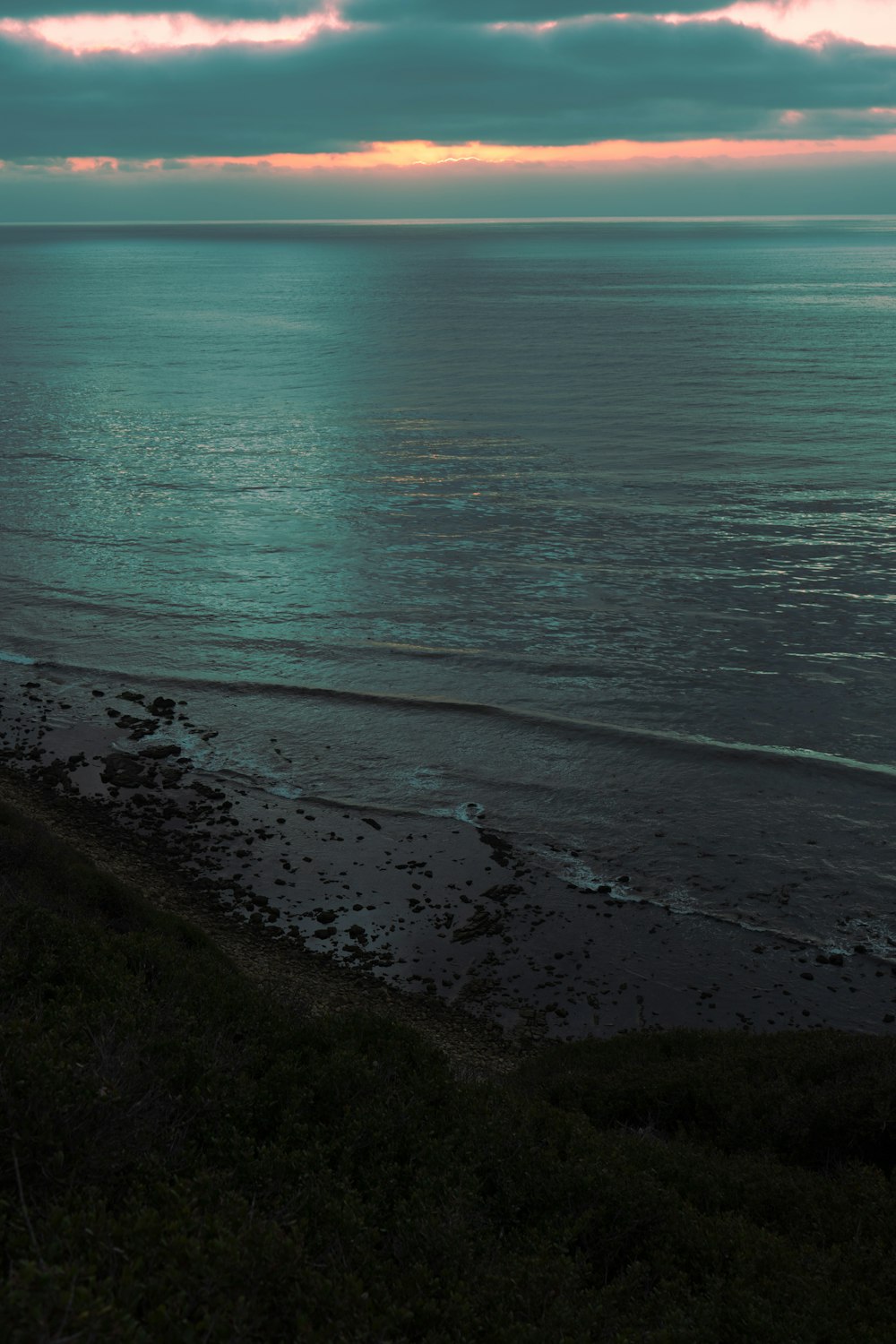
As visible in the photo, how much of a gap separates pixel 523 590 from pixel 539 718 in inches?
318

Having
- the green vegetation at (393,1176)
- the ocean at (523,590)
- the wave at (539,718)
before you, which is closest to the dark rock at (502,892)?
the ocean at (523,590)

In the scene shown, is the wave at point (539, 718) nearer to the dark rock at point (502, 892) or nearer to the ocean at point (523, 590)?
the ocean at point (523, 590)

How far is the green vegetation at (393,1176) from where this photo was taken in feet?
23.6

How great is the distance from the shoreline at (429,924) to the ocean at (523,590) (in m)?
0.72

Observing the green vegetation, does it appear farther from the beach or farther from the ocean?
the ocean

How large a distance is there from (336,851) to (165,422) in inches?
1627

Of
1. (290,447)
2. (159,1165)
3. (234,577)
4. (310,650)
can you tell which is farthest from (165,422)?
(159,1165)

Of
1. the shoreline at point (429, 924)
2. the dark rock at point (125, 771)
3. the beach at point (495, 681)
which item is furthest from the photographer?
the dark rock at point (125, 771)

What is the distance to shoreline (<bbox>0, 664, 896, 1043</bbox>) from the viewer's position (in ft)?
44.7

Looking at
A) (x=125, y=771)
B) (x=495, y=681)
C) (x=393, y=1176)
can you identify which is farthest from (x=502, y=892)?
(x=495, y=681)

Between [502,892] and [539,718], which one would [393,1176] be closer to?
[502,892]

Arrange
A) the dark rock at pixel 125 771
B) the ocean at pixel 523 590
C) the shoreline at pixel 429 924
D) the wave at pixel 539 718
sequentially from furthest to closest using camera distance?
the wave at pixel 539 718
the dark rock at pixel 125 771
the ocean at pixel 523 590
the shoreline at pixel 429 924

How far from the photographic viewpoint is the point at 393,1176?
360 inches

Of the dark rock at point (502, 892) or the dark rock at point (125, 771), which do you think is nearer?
the dark rock at point (502, 892)
